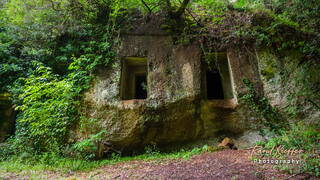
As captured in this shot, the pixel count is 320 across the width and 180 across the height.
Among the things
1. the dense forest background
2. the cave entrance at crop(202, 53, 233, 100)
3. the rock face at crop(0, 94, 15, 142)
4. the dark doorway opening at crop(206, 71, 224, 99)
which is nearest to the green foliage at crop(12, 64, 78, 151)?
the dense forest background

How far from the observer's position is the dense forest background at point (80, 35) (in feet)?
15.3

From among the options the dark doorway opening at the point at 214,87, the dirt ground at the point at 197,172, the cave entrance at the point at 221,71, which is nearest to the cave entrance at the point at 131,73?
the cave entrance at the point at 221,71

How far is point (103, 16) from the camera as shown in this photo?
5.73 meters

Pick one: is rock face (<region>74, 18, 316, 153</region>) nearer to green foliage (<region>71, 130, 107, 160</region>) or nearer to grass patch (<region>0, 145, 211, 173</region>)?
green foliage (<region>71, 130, 107, 160</region>)

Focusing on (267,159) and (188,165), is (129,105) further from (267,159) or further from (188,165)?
(267,159)

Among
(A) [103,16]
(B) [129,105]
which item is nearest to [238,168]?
(B) [129,105]


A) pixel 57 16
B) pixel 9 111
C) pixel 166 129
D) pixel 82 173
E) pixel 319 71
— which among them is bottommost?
pixel 82 173

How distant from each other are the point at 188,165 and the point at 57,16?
5887mm

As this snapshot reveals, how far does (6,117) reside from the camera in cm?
587

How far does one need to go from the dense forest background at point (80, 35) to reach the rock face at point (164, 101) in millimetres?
371

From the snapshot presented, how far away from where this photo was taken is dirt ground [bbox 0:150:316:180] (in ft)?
8.57

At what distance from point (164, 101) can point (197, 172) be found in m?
2.30

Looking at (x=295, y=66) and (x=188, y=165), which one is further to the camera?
(x=295, y=66)

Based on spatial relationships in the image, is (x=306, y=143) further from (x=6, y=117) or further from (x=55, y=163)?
(x=6, y=117)
